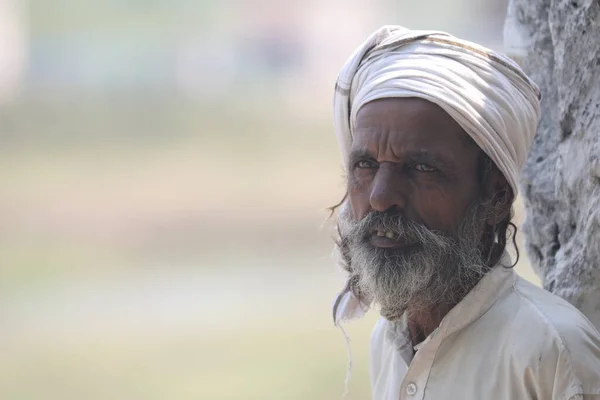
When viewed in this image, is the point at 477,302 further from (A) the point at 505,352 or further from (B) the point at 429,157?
(B) the point at 429,157

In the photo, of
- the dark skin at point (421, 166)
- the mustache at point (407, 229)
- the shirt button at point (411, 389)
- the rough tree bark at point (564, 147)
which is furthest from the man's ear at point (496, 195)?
the shirt button at point (411, 389)

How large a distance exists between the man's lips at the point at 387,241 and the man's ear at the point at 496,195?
179mm

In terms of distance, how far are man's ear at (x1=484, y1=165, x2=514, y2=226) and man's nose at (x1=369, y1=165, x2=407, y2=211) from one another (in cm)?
17


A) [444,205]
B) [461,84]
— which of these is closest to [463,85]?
[461,84]

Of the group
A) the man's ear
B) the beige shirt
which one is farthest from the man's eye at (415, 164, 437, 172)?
the beige shirt

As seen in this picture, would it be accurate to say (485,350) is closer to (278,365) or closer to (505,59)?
(505,59)

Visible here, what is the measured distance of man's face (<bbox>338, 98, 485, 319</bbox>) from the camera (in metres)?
1.45

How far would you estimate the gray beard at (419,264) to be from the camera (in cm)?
146

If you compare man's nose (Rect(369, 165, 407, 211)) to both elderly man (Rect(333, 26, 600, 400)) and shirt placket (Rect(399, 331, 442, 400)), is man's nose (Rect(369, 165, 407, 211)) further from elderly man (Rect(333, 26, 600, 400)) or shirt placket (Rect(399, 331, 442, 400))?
shirt placket (Rect(399, 331, 442, 400))

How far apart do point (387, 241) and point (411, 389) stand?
0.28 meters

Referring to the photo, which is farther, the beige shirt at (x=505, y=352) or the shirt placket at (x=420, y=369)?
the shirt placket at (x=420, y=369)

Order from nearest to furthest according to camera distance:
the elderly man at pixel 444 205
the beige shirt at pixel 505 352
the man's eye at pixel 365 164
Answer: the beige shirt at pixel 505 352 → the elderly man at pixel 444 205 → the man's eye at pixel 365 164

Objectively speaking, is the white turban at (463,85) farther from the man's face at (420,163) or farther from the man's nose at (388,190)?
the man's nose at (388,190)

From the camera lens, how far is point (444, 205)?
1476mm
